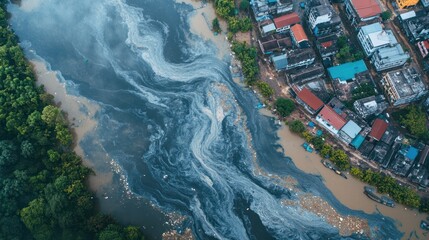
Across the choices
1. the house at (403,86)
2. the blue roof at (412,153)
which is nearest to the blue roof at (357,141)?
the blue roof at (412,153)

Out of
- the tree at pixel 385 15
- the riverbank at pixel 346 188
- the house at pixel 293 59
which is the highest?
the tree at pixel 385 15

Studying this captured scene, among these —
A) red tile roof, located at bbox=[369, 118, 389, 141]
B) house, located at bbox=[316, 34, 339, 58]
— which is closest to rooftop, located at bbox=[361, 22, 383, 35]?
house, located at bbox=[316, 34, 339, 58]

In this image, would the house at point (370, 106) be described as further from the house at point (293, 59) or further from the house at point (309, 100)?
the house at point (293, 59)

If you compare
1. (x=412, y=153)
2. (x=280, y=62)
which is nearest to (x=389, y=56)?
(x=412, y=153)

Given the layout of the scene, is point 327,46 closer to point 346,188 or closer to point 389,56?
point 389,56

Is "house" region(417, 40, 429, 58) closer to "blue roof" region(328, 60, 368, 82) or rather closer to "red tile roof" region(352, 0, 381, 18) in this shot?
"red tile roof" region(352, 0, 381, 18)
